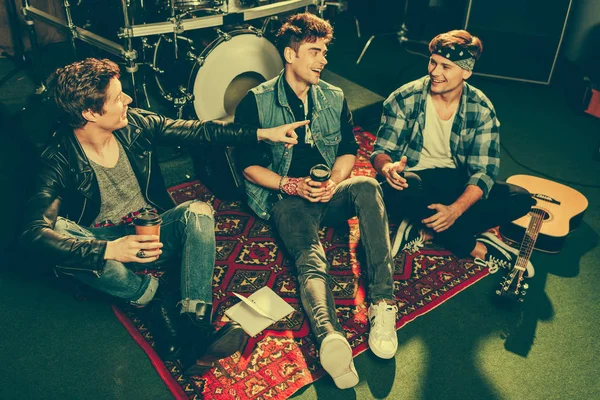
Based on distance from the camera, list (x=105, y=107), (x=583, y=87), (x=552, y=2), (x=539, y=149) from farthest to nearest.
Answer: (x=552, y=2), (x=583, y=87), (x=539, y=149), (x=105, y=107)

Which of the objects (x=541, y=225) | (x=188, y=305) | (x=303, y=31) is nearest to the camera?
(x=188, y=305)

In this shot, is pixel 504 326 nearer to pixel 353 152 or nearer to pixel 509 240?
pixel 509 240

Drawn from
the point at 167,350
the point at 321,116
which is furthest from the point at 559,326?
the point at 167,350

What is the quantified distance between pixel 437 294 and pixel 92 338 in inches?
63.2

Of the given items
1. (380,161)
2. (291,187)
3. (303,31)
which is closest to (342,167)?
(380,161)

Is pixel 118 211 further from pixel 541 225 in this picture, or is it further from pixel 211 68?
pixel 541 225

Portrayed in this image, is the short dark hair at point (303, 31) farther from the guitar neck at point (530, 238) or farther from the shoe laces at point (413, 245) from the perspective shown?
the guitar neck at point (530, 238)

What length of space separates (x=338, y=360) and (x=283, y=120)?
125cm

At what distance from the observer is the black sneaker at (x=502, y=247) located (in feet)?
8.89

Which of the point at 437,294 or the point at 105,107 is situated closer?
the point at 105,107

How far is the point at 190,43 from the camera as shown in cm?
343

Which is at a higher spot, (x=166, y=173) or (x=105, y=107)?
(x=105, y=107)

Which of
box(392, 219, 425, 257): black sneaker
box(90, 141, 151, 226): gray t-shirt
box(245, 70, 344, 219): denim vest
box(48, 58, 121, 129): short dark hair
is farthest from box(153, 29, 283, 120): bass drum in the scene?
box(392, 219, 425, 257): black sneaker

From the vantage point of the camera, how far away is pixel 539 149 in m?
3.93
